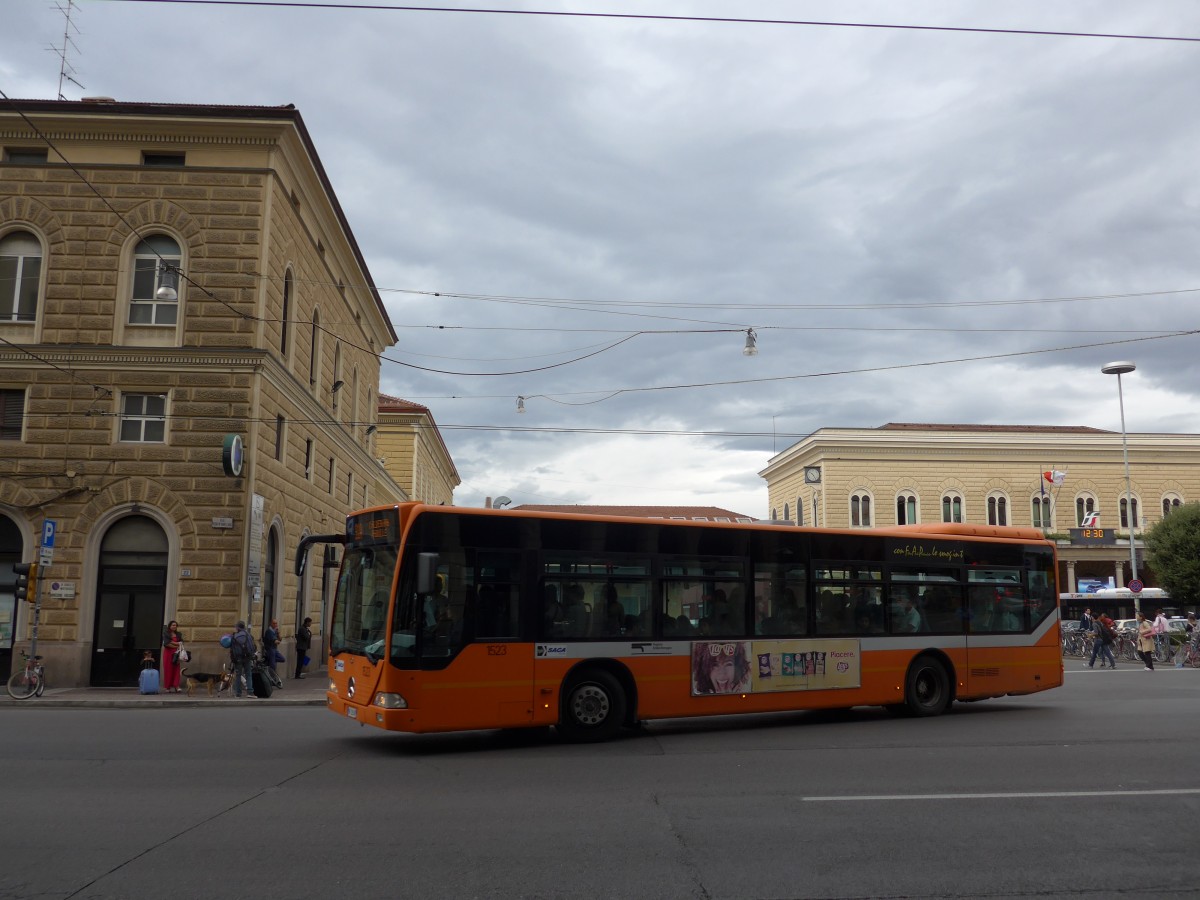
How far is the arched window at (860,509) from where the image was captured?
233 feet

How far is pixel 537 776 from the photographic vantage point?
10.3 m

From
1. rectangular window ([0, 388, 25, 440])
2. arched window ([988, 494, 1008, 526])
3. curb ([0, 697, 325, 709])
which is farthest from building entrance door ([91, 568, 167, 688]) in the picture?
arched window ([988, 494, 1008, 526])

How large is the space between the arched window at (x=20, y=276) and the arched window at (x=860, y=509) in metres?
57.2

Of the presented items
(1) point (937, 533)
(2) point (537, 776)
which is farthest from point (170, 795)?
(1) point (937, 533)

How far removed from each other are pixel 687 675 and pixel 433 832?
20.8 ft

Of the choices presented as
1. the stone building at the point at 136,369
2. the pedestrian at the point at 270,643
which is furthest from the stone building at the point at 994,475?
the stone building at the point at 136,369

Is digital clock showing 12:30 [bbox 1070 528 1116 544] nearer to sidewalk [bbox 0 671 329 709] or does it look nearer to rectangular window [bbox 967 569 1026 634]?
rectangular window [bbox 967 569 1026 634]

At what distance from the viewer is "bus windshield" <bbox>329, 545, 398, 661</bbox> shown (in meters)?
12.0

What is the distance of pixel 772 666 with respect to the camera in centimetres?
1435

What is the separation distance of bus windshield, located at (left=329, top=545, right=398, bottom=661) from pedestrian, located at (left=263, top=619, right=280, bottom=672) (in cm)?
1046

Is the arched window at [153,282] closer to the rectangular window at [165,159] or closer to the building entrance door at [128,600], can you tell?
the rectangular window at [165,159]

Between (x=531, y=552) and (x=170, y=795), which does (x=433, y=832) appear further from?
(x=531, y=552)

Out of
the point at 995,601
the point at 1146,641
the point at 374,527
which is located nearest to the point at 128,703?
the point at 374,527

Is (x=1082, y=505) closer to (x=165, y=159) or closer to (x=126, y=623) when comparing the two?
(x=165, y=159)
